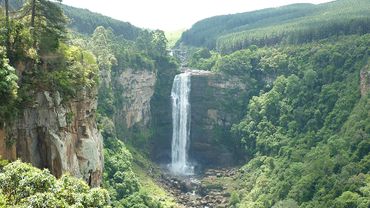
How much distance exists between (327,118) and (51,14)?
39.6 m

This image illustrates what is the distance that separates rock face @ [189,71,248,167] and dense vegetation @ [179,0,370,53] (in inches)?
694

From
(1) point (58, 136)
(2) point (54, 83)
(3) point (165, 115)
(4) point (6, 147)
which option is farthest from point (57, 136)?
(3) point (165, 115)

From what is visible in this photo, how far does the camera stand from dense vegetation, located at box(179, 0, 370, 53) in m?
82.3

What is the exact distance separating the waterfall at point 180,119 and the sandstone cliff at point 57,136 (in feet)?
129

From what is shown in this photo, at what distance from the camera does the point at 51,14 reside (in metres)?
33.9

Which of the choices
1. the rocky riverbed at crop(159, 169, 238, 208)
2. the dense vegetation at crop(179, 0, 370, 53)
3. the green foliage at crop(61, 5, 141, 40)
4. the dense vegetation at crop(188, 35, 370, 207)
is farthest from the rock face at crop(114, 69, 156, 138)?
the dense vegetation at crop(179, 0, 370, 53)

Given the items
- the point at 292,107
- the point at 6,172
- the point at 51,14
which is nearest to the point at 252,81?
the point at 292,107

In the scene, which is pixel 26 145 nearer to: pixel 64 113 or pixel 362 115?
pixel 64 113

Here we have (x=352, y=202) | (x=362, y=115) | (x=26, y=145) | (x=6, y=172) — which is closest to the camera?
(x=6, y=172)

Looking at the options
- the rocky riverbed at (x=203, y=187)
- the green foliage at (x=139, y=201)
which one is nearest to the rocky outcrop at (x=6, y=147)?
the green foliage at (x=139, y=201)

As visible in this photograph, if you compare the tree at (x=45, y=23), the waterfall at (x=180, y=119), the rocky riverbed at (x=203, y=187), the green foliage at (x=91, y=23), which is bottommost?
the rocky riverbed at (x=203, y=187)

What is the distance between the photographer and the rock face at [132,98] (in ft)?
227

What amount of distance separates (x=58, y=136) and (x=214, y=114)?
47.6 metres

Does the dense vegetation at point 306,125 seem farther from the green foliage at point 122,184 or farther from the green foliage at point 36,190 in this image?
the green foliage at point 36,190
